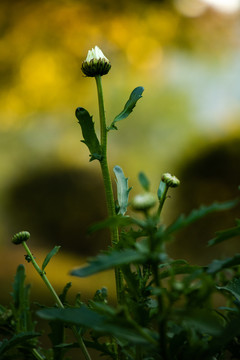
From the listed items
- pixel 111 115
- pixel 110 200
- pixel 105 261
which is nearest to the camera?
pixel 105 261

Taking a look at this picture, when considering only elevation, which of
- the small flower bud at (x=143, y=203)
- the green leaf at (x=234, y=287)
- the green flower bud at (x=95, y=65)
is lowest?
the green leaf at (x=234, y=287)

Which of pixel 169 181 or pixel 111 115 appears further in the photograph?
pixel 111 115

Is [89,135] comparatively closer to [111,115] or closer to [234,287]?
[234,287]

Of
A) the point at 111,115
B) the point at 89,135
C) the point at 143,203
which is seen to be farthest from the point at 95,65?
the point at 111,115

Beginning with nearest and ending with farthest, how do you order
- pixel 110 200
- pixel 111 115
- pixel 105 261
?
pixel 105 261, pixel 110 200, pixel 111 115

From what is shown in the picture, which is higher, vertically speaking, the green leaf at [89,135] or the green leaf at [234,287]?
the green leaf at [89,135]

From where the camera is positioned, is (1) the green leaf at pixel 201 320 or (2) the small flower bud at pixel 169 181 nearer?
(1) the green leaf at pixel 201 320

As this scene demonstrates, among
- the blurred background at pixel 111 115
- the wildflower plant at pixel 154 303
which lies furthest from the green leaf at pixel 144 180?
the blurred background at pixel 111 115

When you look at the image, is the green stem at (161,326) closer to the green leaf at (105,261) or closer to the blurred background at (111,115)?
the green leaf at (105,261)

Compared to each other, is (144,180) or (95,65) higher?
(95,65)
